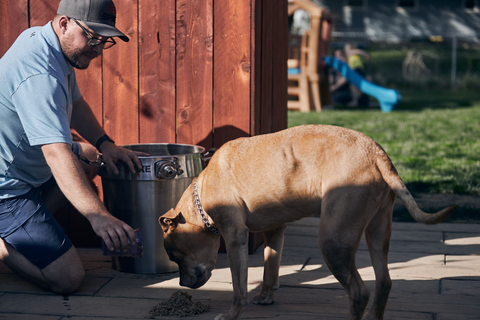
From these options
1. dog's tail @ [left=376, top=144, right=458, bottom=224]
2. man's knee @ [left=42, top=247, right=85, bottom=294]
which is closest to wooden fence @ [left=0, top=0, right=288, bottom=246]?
man's knee @ [left=42, top=247, right=85, bottom=294]

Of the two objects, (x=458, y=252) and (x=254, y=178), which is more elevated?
(x=254, y=178)

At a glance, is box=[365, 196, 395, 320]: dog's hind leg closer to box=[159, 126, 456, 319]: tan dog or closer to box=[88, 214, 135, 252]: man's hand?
box=[159, 126, 456, 319]: tan dog

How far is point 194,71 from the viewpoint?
4.18m

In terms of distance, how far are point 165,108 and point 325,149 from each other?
169 cm

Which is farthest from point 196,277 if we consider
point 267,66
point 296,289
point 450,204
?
point 450,204

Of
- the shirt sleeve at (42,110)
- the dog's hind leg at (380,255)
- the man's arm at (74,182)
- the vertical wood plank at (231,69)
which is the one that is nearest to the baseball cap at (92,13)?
the shirt sleeve at (42,110)

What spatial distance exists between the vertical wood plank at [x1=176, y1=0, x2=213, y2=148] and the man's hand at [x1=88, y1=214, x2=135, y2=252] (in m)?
1.30

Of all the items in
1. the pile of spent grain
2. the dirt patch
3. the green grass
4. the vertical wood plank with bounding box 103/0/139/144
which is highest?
the vertical wood plank with bounding box 103/0/139/144

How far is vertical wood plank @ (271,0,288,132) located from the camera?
4.74 meters

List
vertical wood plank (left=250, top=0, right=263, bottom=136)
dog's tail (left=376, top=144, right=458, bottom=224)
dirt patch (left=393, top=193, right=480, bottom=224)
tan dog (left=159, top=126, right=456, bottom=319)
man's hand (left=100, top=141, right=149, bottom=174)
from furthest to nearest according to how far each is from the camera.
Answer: dirt patch (left=393, top=193, right=480, bottom=224)
vertical wood plank (left=250, top=0, right=263, bottom=136)
man's hand (left=100, top=141, right=149, bottom=174)
tan dog (left=159, top=126, right=456, bottom=319)
dog's tail (left=376, top=144, right=458, bottom=224)

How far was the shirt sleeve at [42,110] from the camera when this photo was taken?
3188 mm

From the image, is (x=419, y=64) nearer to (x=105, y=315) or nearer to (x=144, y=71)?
(x=144, y=71)

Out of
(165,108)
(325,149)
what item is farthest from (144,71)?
(325,149)

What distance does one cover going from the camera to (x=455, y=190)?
5.85 m
